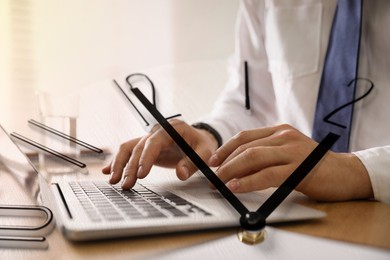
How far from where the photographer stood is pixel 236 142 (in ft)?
1.69

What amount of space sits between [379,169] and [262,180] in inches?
5.9

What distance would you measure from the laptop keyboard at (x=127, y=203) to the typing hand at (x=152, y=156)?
2cm

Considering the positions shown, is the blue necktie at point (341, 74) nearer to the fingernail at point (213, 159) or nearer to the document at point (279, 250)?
the fingernail at point (213, 159)

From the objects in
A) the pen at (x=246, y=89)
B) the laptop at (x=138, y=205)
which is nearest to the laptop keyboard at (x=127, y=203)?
the laptop at (x=138, y=205)

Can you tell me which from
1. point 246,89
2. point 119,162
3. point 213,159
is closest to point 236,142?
point 213,159

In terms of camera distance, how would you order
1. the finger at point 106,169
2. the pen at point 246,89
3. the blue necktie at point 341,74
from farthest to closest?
the pen at point 246,89 < the blue necktie at point 341,74 < the finger at point 106,169

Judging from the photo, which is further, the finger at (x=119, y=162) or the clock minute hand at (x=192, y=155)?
the finger at (x=119, y=162)

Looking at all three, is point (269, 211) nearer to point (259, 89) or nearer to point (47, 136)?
point (47, 136)

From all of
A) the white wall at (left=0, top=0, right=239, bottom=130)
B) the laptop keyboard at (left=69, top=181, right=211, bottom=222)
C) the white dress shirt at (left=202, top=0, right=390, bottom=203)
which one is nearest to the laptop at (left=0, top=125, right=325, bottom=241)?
the laptop keyboard at (left=69, top=181, right=211, bottom=222)

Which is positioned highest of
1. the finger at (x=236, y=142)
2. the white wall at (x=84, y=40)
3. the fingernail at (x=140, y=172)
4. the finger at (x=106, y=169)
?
the white wall at (x=84, y=40)

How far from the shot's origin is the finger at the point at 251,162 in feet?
1.50

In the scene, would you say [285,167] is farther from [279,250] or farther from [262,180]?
[279,250]

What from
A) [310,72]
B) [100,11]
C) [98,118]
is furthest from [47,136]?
[310,72]

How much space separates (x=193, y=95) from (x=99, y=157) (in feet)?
0.60
